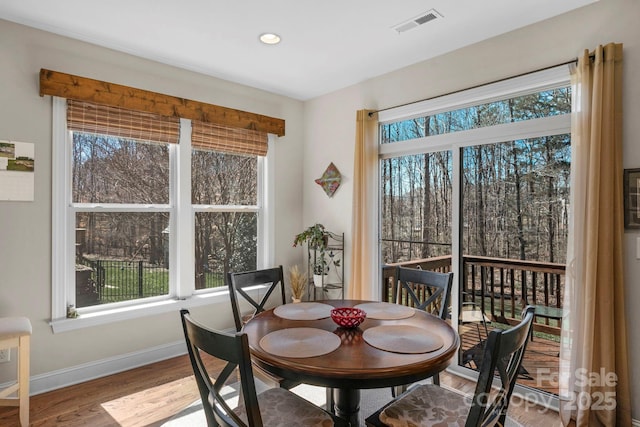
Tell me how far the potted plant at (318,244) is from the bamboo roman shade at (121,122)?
1.56 meters

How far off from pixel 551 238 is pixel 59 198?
365 cm

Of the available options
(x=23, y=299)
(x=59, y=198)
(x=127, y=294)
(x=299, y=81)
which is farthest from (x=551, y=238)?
(x=23, y=299)

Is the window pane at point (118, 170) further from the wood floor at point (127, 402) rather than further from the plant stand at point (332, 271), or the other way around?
the plant stand at point (332, 271)

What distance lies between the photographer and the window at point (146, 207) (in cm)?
297

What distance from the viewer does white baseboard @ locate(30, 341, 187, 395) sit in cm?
278

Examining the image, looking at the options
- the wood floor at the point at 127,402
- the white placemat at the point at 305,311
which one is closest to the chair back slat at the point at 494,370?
the white placemat at the point at 305,311

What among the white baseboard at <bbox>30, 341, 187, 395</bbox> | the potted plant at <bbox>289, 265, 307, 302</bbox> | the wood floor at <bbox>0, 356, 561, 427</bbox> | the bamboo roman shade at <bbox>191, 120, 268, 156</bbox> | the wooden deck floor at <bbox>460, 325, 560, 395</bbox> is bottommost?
the wood floor at <bbox>0, 356, 561, 427</bbox>

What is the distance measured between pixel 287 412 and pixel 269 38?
2.57 m

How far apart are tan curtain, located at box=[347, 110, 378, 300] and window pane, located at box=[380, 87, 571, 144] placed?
0.17 m

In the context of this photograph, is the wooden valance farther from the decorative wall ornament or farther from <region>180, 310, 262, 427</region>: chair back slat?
<region>180, 310, 262, 427</region>: chair back slat

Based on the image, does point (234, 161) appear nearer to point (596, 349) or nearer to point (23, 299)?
point (23, 299)

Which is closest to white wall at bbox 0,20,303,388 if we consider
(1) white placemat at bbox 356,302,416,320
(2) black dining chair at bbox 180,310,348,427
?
(2) black dining chair at bbox 180,310,348,427

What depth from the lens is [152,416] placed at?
2.47 m

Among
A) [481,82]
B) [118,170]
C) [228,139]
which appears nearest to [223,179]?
[228,139]
